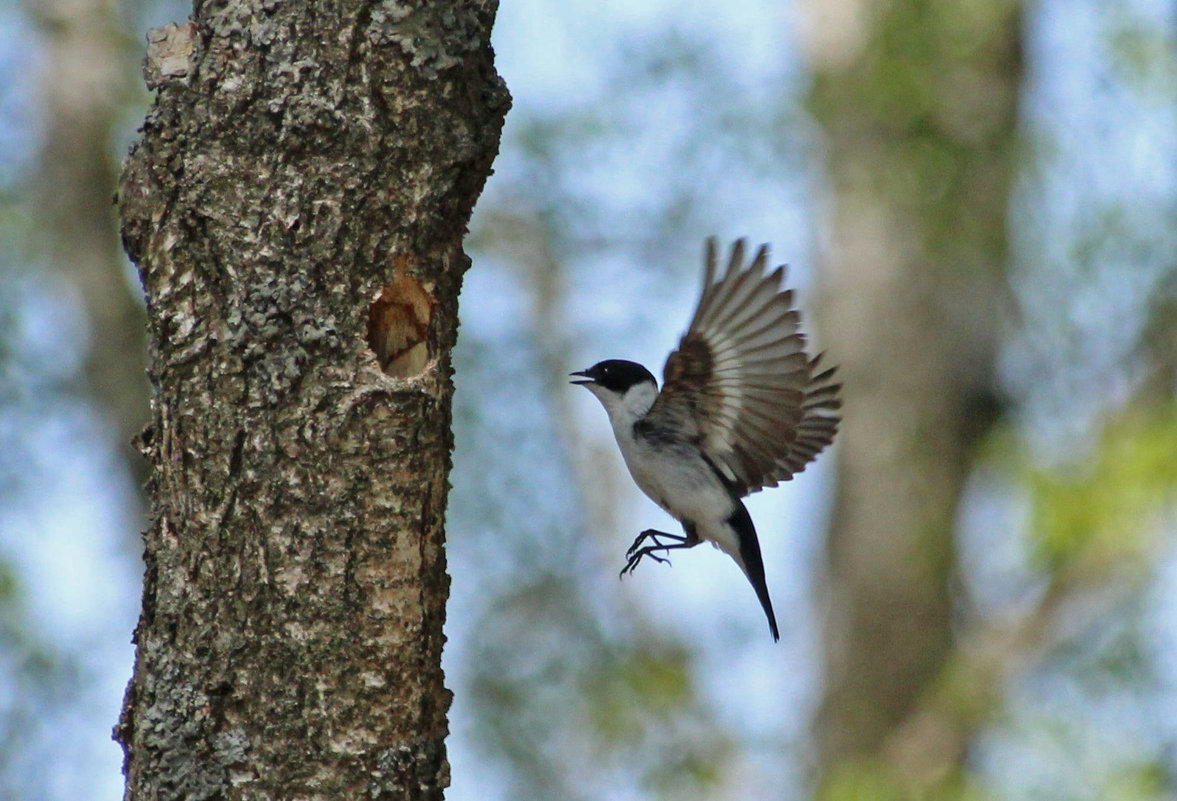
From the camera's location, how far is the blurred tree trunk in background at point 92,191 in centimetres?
739

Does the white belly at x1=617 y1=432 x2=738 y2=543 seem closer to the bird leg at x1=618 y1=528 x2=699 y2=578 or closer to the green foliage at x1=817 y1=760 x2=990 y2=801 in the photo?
the bird leg at x1=618 y1=528 x2=699 y2=578

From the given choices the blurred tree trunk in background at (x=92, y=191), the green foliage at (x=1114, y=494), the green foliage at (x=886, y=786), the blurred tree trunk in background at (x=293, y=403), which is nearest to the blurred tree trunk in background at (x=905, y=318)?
the green foliage at (x=886, y=786)

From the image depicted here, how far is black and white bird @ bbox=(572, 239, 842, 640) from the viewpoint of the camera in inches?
150

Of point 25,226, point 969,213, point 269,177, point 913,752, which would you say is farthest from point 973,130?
point 269,177

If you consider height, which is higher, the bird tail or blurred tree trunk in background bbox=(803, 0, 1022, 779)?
blurred tree trunk in background bbox=(803, 0, 1022, 779)

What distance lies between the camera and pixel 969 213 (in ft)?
28.5

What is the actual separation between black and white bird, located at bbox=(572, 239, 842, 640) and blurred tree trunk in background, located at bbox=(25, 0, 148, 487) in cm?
364

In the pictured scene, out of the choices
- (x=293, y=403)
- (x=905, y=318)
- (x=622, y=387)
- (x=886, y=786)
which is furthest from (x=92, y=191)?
(x=293, y=403)

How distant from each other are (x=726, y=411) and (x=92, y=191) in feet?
16.6

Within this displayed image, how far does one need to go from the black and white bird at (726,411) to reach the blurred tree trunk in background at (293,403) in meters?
1.01

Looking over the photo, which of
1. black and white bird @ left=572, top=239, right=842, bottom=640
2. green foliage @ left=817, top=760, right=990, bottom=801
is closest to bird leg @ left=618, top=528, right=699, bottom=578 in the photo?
black and white bird @ left=572, top=239, right=842, bottom=640

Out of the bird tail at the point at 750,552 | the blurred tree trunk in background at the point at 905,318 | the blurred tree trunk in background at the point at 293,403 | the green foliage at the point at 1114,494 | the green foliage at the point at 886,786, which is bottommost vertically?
the blurred tree trunk in background at the point at 293,403

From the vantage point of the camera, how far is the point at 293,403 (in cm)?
272

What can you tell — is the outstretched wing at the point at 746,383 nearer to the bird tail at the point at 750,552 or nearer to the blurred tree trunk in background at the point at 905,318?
the bird tail at the point at 750,552
